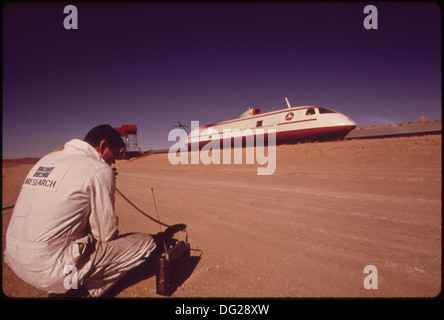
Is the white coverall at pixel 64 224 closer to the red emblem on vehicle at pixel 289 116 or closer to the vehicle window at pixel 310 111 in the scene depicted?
the vehicle window at pixel 310 111

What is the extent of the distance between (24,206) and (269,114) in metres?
18.9

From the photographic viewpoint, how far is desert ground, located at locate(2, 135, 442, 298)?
7.83 feet

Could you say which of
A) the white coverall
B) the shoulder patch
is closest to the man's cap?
the white coverall

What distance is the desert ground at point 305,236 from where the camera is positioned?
2.39 m

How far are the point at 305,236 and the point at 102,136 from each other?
3261mm

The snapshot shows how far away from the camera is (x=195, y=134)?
26422 millimetres

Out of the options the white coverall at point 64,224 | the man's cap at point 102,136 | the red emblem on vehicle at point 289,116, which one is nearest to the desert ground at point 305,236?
the white coverall at point 64,224

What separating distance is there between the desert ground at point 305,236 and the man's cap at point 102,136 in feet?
5.41

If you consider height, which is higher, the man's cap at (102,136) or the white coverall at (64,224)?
the man's cap at (102,136)

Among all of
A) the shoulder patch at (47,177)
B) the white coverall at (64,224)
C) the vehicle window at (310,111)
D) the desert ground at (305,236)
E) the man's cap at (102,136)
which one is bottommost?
the desert ground at (305,236)

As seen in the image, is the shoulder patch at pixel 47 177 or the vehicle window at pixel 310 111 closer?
the shoulder patch at pixel 47 177

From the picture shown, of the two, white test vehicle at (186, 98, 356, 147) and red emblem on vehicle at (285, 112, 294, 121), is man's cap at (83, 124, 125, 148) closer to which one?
white test vehicle at (186, 98, 356, 147)

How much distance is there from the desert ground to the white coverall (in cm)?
64
